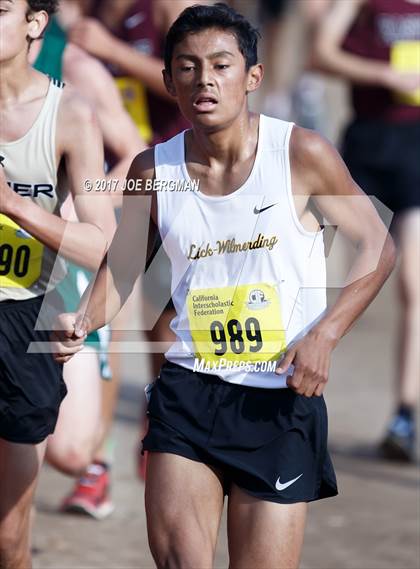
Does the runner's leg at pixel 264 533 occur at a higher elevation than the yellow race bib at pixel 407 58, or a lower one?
lower

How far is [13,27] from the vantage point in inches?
163

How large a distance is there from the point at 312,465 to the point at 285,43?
14832mm

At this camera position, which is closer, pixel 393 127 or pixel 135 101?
pixel 135 101

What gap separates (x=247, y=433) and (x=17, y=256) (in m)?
0.98

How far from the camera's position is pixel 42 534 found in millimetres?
5695

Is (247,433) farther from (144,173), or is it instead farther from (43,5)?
(43,5)

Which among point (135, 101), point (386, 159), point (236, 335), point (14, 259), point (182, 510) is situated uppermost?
point (135, 101)

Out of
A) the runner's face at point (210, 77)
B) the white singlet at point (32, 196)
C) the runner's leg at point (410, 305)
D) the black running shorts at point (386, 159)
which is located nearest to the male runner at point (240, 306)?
the runner's face at point (210, 77)

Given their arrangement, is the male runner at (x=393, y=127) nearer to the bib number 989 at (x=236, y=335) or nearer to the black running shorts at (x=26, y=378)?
the black running shorts at (x=26, y=378)

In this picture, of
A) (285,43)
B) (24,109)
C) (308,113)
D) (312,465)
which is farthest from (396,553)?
(285,43)

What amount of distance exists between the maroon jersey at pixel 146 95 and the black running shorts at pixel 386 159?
43.5 inches

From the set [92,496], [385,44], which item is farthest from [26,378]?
[385,44]

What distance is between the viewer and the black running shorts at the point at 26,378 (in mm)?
4238

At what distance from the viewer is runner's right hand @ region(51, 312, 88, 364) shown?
372 centimetres
